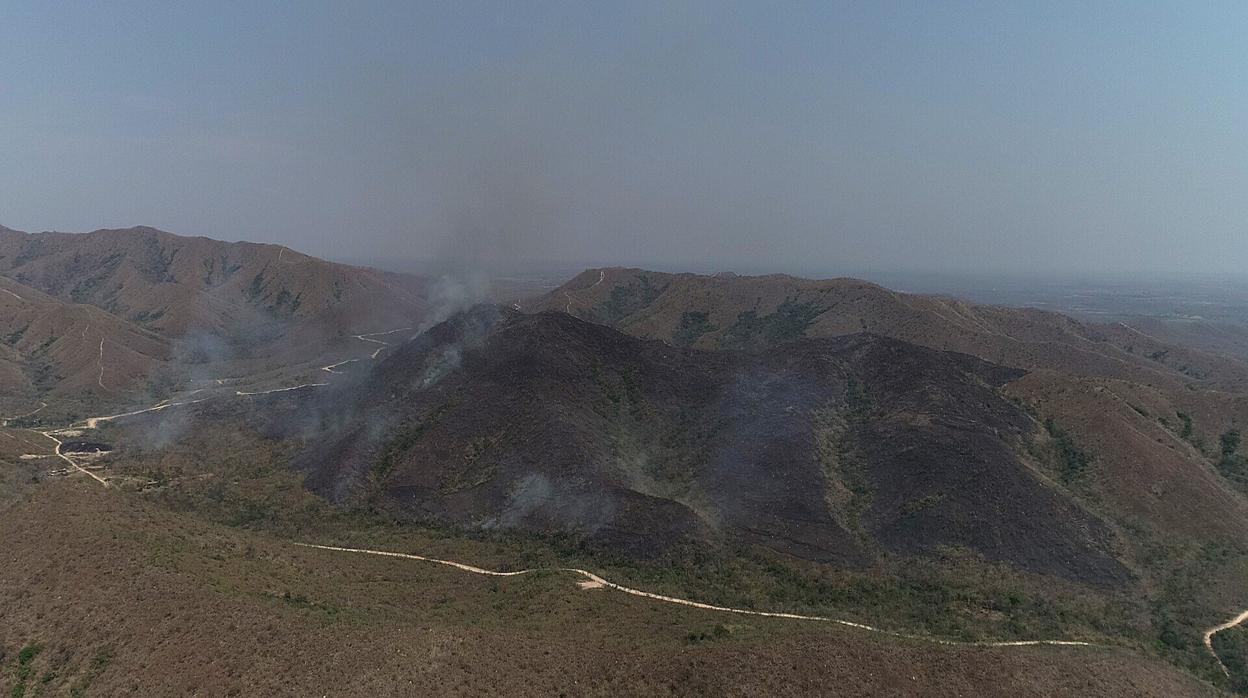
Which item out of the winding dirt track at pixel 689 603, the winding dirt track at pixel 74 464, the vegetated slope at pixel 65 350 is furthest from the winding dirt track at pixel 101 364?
the winding dirt track at pixel 689 603

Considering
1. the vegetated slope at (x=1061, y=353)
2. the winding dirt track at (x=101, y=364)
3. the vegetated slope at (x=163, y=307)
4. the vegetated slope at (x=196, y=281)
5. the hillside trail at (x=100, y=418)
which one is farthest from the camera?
the vegetated slope at (x=196, y=281)

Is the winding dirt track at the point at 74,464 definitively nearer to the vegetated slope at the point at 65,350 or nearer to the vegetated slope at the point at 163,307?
the vegetated slope at the point at 163,307

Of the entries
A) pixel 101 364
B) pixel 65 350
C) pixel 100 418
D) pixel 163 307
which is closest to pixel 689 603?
pixel 100 418

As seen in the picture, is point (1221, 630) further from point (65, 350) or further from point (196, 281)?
point (196, 281)

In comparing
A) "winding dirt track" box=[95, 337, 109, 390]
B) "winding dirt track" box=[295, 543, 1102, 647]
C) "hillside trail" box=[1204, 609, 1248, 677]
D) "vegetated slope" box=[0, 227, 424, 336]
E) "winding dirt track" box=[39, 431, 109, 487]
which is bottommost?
"hillside trail" box=[1204, 609, 1248, 677]

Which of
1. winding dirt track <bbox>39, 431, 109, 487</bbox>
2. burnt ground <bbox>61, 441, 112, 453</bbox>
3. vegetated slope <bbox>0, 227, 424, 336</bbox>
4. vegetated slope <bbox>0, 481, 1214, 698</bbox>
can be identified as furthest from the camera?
vegetated slope <bbox>0, 227, 424, 336</bbox>

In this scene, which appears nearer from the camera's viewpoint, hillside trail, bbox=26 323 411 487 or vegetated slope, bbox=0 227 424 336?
hillside trail, bbox=26 323 411 487

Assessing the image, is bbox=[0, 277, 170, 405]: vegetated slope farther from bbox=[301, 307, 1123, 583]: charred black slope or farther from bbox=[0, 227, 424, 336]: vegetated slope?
bbox=[301, 307, 1123, 583]: charred black slope

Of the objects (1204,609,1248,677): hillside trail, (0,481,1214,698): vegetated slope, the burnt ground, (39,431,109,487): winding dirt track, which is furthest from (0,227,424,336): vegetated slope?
(1204,609,1248,677): hillside trail
